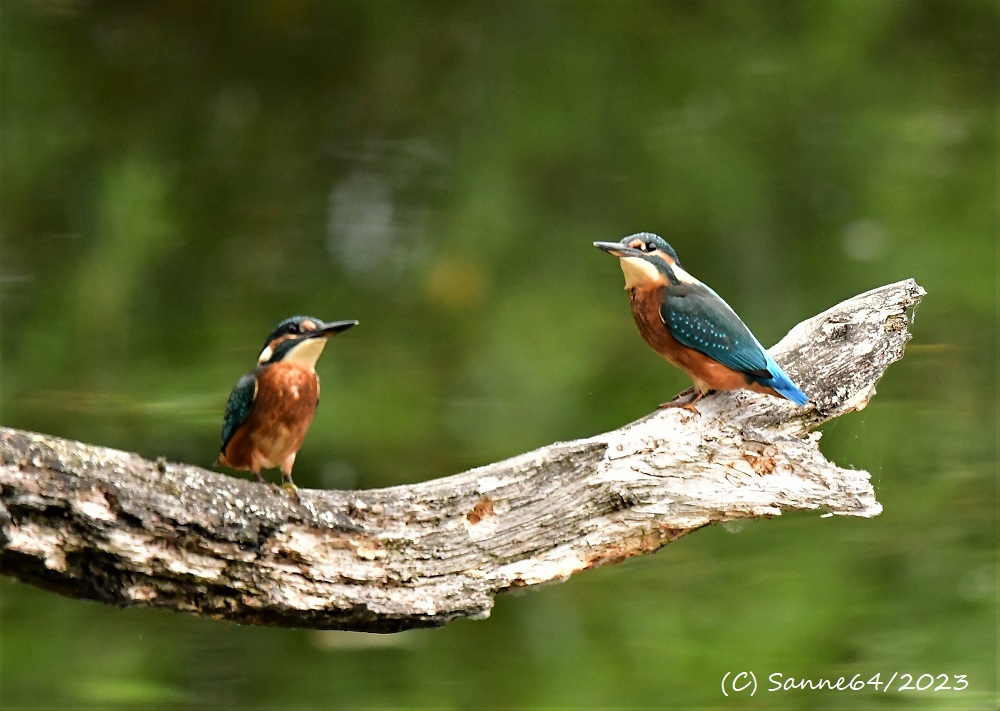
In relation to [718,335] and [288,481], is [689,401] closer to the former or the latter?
[718,335]

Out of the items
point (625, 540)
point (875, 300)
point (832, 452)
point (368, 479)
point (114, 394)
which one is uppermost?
point (114, 394)

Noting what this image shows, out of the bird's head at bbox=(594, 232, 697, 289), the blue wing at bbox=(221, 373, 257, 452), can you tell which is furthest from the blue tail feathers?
the blue wing at bbox=(221, 373, 257, 452)

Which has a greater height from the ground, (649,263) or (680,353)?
(649,263)

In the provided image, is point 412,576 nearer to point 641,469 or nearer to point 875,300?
point 641,469

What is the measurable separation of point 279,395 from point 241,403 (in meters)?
0.08

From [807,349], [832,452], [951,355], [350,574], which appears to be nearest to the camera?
[350,574]

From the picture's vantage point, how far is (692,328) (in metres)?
2.01

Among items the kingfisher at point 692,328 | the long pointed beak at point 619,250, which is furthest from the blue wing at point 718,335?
the long pointed beak at point 619,250

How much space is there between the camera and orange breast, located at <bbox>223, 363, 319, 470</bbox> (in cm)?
188

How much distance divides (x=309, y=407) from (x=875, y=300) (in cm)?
117

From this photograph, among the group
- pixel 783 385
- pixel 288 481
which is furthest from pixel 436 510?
pixel 783 385

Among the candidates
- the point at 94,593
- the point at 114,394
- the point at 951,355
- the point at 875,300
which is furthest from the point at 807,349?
the point at 114,394

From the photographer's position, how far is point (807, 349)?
221 centimetres

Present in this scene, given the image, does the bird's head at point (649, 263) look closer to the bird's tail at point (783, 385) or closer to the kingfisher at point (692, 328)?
the kingfisher at point (692, 328)
